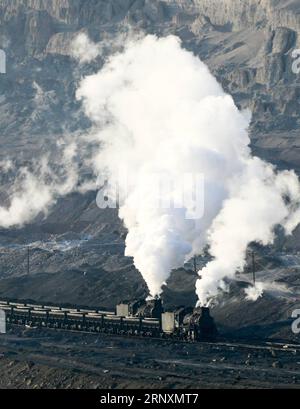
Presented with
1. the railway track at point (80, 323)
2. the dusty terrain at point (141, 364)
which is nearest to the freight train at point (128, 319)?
the railway track at point (80, 323)

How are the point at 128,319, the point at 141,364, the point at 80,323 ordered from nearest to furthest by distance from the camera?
the point at 141,364, the point at 128,319, the point at 80,323

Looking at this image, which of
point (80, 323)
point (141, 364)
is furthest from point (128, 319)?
point (141, 364)

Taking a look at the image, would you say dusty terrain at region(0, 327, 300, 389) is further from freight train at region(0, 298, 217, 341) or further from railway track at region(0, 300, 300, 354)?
freight train at region(0, 298, 217, 341)

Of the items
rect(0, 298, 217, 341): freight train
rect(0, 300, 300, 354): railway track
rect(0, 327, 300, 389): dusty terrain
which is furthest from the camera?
rect(0, 298, 217, 341): freight train

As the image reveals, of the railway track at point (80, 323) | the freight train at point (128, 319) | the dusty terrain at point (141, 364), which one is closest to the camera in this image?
Result: the dusty terrain at point (141, 364)

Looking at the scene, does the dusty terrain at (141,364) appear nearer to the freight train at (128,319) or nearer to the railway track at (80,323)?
the railway track at (80,323)

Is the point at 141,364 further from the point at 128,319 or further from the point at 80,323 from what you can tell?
the point at 80,323

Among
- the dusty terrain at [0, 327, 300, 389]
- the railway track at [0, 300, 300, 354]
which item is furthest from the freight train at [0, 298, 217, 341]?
the dusty terrain at [0, 327, 300, 389]
